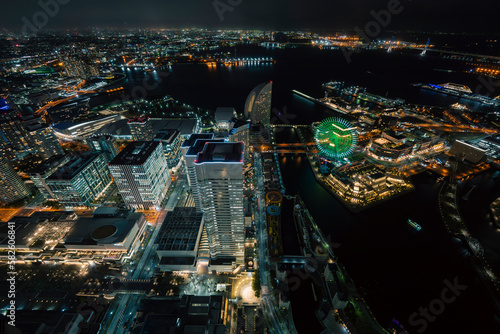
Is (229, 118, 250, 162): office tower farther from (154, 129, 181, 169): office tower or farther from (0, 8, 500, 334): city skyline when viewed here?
(154, 129, 181, 169): office tower

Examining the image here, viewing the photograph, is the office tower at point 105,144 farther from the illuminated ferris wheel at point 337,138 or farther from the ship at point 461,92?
the ship at point 461,92

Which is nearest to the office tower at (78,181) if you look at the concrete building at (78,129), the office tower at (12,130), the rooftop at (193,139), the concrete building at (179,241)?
the concrete building at (179,241)

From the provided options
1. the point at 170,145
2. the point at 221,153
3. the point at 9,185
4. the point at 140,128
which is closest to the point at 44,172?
the point at 9,185

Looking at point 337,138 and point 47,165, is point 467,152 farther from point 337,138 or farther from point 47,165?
point 47,165

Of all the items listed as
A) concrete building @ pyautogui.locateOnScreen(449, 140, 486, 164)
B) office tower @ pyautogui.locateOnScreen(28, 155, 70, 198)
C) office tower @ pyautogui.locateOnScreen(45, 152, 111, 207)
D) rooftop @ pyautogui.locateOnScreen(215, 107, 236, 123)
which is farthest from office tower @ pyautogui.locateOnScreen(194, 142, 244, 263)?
concrete building @ pyautogui.locateOnScreen(449, 140, 486, 164)

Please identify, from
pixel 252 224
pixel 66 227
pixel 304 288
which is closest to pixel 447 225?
pixel 304 288
